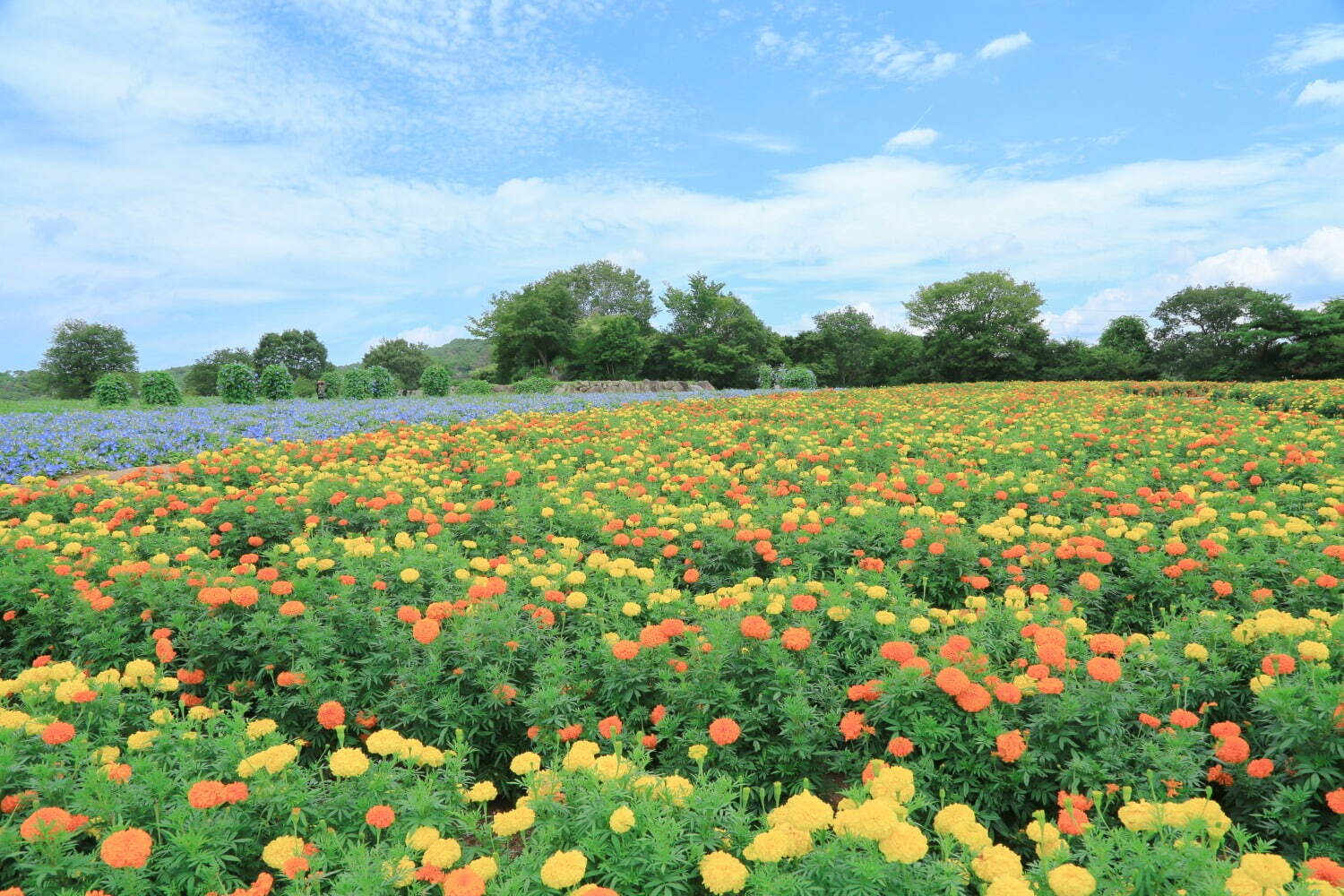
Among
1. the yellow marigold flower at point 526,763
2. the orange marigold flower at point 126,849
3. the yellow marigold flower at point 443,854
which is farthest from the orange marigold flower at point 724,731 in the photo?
the orange marigold flower at point 126,849

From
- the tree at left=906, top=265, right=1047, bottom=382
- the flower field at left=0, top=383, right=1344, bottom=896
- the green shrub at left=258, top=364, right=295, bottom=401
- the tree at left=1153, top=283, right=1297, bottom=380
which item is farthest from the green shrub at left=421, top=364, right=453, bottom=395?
→ the tree at left=1153, top=283, right=1297, bottom=380

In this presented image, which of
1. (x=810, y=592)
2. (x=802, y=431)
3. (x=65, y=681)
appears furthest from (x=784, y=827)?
(x=802, y=431)

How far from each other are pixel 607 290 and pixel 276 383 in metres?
45.9

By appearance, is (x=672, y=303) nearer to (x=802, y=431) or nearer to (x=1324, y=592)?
(x=802, y=431)

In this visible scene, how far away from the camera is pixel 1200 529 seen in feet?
15.1

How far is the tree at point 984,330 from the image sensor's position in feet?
141

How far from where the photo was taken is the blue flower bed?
33.3ft

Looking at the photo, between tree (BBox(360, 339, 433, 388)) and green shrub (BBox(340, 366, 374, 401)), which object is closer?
green shrub (BBox(340, 366, 374, 401))

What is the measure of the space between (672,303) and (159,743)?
50.8 metres

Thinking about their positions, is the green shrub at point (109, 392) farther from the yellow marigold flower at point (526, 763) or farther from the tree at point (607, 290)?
the tree at point (607, 290)

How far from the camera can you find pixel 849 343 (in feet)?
190

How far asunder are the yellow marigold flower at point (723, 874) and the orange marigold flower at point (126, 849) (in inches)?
59.2

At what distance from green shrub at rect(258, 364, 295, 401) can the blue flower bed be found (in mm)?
9212

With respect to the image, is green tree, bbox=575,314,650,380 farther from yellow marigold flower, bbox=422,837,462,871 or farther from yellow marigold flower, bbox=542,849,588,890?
yellow marigold flower, bbox=542,849,588,890
